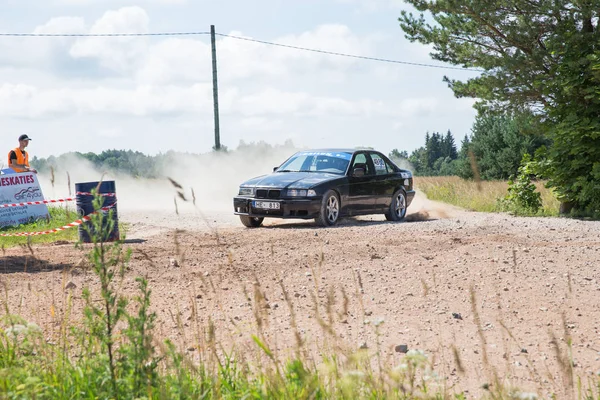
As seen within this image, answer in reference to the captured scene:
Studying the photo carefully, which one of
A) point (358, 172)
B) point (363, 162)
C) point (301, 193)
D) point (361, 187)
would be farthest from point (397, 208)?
point (301, 193)

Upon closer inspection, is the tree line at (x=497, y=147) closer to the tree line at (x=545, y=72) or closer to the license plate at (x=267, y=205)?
the tree line at (x=545, y=72)

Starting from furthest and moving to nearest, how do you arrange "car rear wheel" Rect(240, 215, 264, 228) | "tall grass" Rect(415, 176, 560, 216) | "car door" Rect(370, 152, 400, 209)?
"tall grass" Rect(415, 176, 560, 216) < "car door" Rect(370, 152, 400, 209) < "car rear wheel" Rect(240, 215, 264, 228)

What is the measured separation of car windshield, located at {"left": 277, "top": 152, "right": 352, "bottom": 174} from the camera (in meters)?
16.0

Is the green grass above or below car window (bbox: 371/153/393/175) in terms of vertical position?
below

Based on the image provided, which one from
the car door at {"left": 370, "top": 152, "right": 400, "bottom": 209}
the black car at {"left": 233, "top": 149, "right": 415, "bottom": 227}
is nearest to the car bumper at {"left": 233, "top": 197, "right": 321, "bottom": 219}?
the black car at {"left": 233, "top": 149, "right": 415, "bottom": 227}

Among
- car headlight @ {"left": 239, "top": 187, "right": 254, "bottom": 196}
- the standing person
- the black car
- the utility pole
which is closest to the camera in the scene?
the black car

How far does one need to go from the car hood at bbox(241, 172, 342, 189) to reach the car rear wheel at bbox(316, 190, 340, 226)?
331 millimetres

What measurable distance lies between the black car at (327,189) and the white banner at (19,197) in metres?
5.56

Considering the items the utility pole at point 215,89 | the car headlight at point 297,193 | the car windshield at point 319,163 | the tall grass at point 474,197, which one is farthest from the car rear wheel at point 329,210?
the utility pole at point 215,89

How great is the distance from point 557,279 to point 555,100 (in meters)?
11.8

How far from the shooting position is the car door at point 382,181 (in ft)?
54.7

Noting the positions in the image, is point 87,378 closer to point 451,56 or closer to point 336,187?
point 336,187

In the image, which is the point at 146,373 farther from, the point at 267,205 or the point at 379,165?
the point at 379,165

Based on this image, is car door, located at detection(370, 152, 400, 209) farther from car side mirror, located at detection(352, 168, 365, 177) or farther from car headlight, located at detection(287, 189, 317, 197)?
car headlight, located at detection(287, 189, 317, 197)
